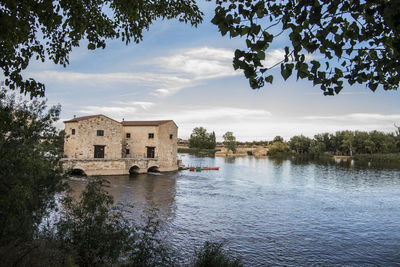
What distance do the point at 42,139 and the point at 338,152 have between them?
94.7 m

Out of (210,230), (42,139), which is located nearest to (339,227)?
(210,230)

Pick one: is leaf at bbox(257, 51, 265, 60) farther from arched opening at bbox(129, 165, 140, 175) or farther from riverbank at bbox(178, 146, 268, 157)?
riverbank at bbox(178, 146, 268, 157)

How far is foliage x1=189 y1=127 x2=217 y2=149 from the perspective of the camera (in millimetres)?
100750

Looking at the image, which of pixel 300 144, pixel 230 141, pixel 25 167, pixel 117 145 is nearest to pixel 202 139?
pixel 230 141

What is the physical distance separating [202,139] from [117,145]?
69326mm

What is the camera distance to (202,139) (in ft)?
335

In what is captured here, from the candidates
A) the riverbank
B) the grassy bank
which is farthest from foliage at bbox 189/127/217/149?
the grassy bank

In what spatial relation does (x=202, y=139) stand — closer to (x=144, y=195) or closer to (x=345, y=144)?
(x=345, y=144)

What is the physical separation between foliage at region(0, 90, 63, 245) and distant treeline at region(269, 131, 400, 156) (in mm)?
84434

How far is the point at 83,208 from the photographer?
761 centimetres

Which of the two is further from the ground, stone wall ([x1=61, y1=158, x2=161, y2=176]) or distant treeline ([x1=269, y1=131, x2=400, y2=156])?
distant treeline ([x1=269, y1=131, x2=400, y2=156])

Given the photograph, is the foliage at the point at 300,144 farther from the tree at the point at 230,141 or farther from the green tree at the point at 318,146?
the tree at the point at 230,141

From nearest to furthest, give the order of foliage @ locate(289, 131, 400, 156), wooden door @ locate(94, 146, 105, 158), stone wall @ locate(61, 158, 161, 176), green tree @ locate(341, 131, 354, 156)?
stone wall @ locate(61, 158, 161, 176), wooden door @ locate(94, 146, 105, 158), foliage @ locate(289, 131, 400, 156), green tree @ locate(341, 131, 354, 156)

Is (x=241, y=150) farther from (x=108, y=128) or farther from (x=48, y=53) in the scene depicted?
(x=48, y=53)
